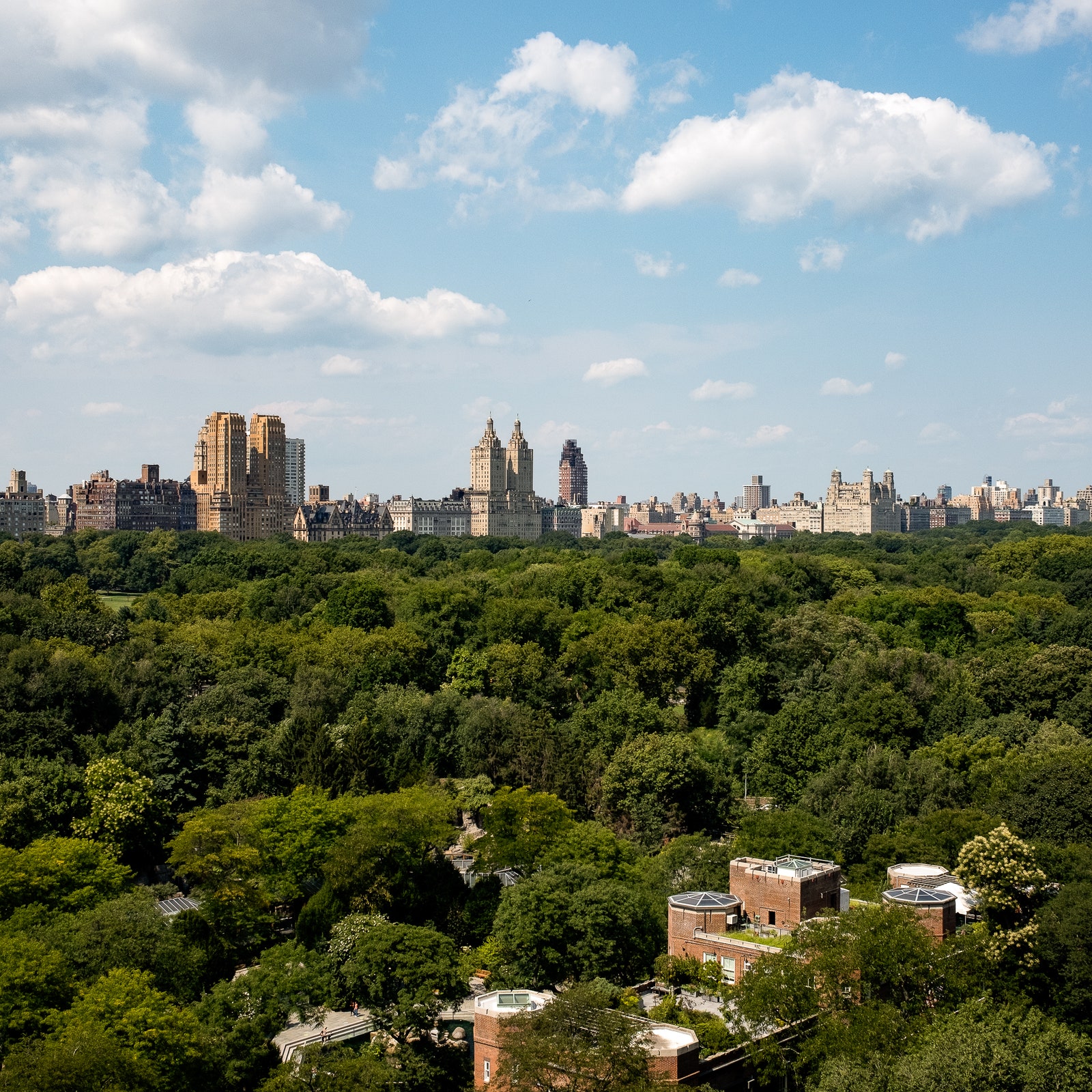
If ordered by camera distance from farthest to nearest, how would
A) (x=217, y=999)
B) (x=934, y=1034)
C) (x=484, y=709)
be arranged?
(x=484, y=709)
(x=217, y=999)
(x=934, y=1034)

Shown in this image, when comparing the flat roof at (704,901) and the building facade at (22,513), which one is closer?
the flat roof at (704,901)

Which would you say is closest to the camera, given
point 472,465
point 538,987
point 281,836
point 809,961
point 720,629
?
point 809,961

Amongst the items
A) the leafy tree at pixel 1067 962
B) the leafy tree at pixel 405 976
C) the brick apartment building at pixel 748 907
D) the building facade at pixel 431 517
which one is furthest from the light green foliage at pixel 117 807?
the building facade at pixel 431 517

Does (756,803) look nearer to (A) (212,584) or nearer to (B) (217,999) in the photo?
(B) (217,999)

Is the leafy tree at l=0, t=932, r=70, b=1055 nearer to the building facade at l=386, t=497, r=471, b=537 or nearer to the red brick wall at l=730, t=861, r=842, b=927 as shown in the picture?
the red brick wall at l=730, t=861, r=842, b=927

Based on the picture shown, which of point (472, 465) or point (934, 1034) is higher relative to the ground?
point (472, 465)

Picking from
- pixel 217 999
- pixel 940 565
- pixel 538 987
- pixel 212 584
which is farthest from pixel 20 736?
pixel 940 565

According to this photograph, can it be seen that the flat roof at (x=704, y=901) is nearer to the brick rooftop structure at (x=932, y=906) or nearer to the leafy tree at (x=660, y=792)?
the brick rooftop structure at (x=932, y=906)

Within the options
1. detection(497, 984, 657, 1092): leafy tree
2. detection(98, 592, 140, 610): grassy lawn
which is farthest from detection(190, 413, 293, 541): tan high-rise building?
detection(497, 984, 657, 1092): leafy tree
